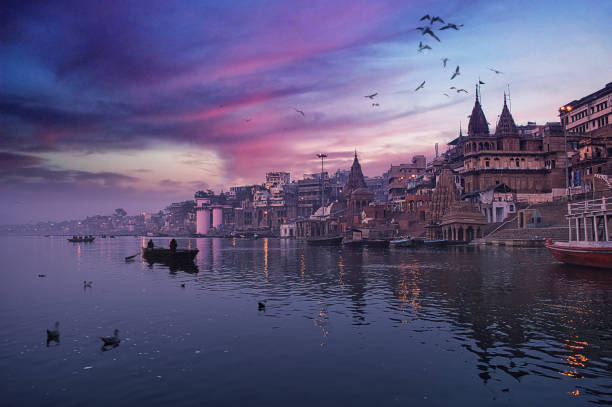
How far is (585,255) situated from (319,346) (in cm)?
3140

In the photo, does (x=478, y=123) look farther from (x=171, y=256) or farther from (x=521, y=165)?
(x=171, y=256)

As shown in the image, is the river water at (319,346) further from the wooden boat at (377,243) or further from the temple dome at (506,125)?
the temple dome at (506,125)

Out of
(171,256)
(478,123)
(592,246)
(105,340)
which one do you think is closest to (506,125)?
(478,123)

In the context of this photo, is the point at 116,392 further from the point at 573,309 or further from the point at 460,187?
the point at 460,187

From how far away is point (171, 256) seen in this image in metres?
51.4

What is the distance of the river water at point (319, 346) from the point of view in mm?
11094

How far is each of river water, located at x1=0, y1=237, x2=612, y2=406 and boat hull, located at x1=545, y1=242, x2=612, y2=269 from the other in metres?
7.53

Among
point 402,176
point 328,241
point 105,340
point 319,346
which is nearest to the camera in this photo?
point 319,346

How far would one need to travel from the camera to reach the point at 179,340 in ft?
53.9

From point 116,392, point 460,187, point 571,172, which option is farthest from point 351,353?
point 460,187

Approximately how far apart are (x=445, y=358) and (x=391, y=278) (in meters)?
20.9

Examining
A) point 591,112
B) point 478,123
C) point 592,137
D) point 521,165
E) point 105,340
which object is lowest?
point 105,340

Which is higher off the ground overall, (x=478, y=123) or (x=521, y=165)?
(x=478, y=123)

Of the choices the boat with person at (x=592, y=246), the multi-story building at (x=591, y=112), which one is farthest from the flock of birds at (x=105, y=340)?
the multi-story building at (x=591, y=112)
